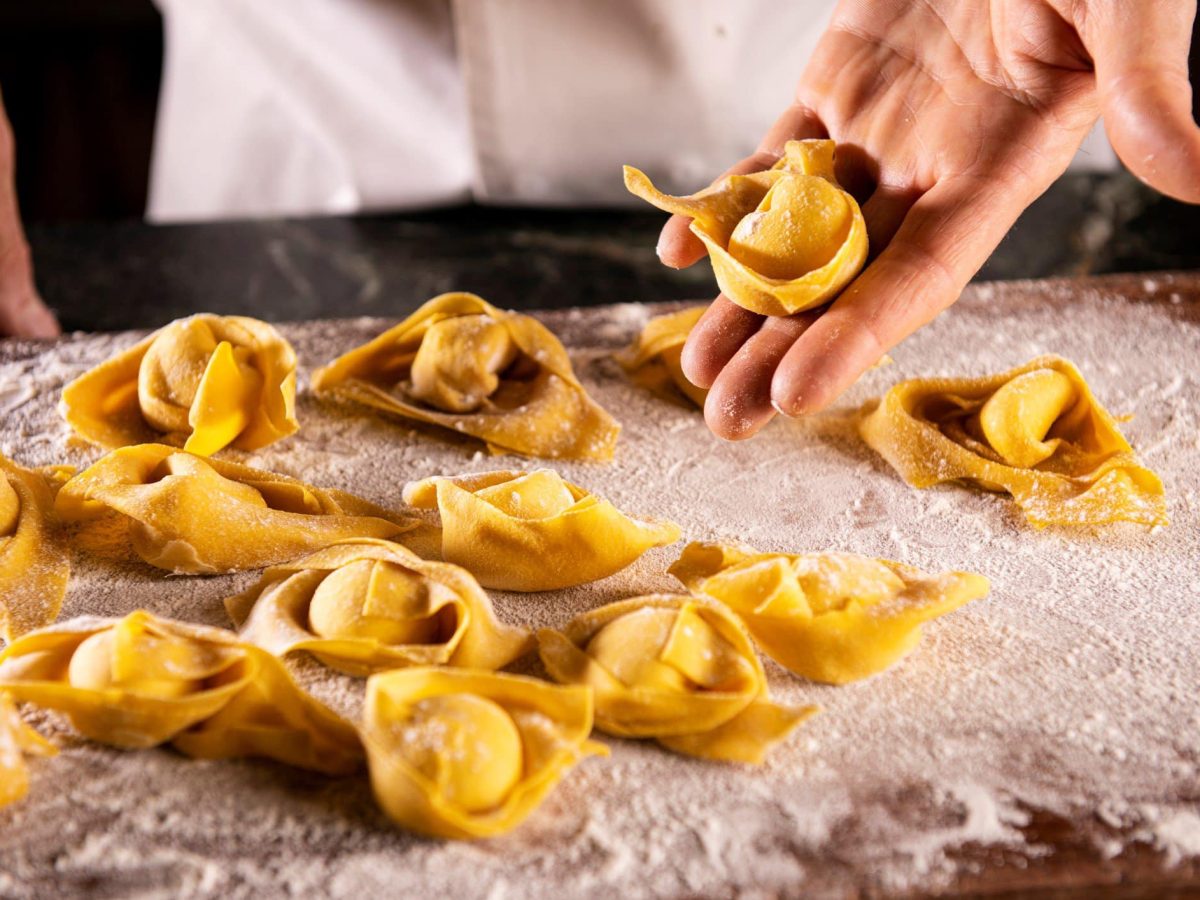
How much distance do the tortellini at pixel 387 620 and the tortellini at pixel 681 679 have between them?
→ 63 millimetres

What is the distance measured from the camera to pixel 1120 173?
2691 millimetres

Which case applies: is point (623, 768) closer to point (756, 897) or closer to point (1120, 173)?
point (756, 897)

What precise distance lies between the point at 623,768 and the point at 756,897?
17cm

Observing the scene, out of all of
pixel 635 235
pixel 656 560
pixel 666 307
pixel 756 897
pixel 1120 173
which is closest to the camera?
pixel 756 897

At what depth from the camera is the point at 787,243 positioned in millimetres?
1354

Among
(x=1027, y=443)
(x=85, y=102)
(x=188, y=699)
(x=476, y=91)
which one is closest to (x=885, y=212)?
(x=1027, y=443)

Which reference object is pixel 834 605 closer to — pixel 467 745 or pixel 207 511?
pixel 467 745

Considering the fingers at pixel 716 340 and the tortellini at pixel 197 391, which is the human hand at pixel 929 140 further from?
the tortellini at pixel 197 391

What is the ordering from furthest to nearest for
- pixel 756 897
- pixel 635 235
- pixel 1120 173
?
pixel 1120 173
pixel 635 235
pixel 756 897

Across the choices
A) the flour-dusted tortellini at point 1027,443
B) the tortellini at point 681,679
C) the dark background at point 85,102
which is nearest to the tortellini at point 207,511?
the tortellini at point 681,679

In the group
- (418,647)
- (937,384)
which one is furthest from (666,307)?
(418,647)

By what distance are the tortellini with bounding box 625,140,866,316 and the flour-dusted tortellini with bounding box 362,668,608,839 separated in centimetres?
55

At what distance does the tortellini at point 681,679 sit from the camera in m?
1.03

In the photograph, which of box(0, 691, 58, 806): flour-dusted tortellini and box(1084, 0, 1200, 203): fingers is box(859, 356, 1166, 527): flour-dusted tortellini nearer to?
box(1084, 0, 1200, 203): fingers
